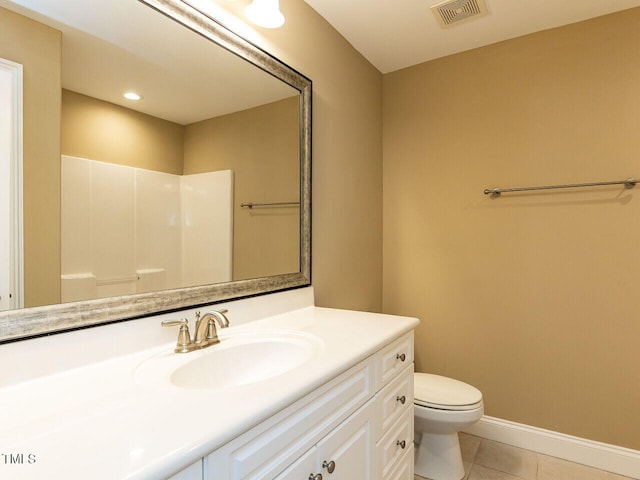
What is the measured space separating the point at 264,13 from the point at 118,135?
71cm

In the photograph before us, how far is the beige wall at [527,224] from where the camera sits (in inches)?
70.7

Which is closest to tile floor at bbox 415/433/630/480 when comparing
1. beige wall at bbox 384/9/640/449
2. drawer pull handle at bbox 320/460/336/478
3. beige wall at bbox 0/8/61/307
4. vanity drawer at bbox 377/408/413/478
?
beige wall at bbox 384/9/640/449

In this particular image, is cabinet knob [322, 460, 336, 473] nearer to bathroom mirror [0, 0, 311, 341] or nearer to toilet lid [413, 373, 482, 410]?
bathroom mirror [0, 0, 311, 341]

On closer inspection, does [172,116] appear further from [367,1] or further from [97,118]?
[367,1]

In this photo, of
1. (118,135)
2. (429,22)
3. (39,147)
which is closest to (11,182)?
(39,147)

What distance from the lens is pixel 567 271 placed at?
191 centimetres

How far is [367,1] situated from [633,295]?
1.96 metres

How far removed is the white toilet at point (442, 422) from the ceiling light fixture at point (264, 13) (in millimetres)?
1786

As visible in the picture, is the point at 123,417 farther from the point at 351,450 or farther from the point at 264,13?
the point at 264,13

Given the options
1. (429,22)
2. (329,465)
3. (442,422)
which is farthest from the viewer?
(429,22)

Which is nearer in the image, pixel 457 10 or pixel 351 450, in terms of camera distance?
pixel 351 450

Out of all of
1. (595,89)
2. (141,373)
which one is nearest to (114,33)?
(141,373)

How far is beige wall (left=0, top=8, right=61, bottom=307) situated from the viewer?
83 cm

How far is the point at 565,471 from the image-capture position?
1815mm
